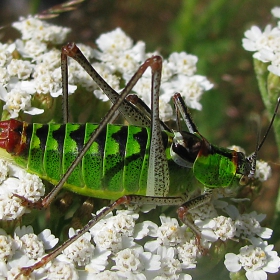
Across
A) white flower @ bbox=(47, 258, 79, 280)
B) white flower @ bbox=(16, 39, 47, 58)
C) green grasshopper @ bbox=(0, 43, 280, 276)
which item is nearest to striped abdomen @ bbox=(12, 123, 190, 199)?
green grasshopper @ bbox=(0, 43, 280, 276)

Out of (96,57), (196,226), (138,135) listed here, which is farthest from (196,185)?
(96,57)

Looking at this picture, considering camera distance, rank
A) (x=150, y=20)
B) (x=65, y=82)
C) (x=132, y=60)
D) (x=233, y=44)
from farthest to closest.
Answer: (x=150, y=20) → (x=233, y=44) → (x=132, y=60) → (x=65, y=82)

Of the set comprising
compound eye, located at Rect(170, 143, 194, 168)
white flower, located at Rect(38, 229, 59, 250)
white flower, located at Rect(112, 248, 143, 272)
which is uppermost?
compound eye, located at Rect(170, 143, 194, 168)

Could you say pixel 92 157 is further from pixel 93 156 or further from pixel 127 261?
pixel 127 261

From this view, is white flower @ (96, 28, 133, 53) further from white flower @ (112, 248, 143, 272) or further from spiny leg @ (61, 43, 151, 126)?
white flower @ (112, 248, 143, 272)

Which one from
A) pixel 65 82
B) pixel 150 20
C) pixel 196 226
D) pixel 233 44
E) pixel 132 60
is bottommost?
pixel 196 226

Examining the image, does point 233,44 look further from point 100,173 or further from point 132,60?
point 100,173

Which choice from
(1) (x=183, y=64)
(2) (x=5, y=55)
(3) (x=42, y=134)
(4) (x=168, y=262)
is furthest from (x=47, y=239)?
(1) (x=183, y=64)
